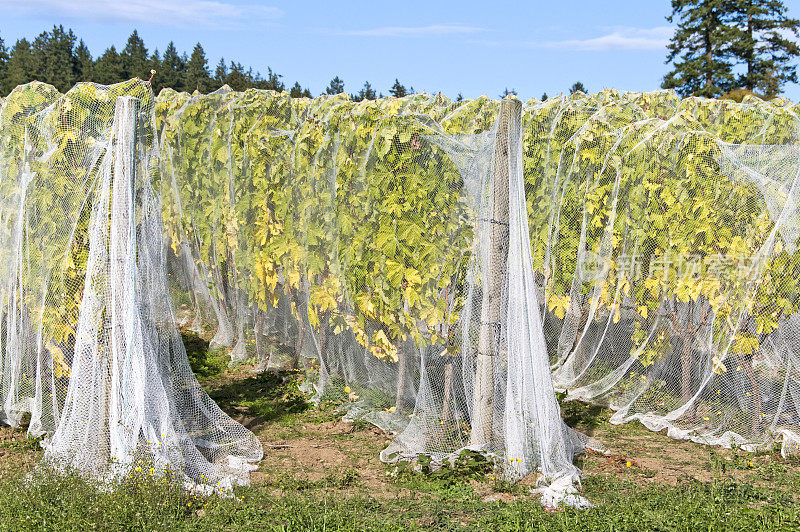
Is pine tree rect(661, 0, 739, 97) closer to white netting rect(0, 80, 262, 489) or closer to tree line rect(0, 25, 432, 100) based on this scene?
tree line rect(0, 25, 432, 100)

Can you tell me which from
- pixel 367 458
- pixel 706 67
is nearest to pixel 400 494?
pixel 367 458

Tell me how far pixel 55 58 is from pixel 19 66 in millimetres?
2601

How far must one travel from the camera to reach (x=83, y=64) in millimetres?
48875

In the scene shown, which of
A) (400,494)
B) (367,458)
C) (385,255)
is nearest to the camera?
(400,494)

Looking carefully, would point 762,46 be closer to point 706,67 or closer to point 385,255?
point 706,67

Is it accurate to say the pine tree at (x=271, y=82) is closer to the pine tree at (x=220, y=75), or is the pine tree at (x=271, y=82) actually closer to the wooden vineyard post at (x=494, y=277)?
the pine tree at (x=220, y=75)

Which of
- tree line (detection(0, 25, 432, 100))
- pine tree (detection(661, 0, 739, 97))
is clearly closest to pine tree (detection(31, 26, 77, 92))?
tree line (detection(0, 25, 432, 100))

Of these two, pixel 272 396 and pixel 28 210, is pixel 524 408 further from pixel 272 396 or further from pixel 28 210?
pixel 28 210

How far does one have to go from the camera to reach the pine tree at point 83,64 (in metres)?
45.9

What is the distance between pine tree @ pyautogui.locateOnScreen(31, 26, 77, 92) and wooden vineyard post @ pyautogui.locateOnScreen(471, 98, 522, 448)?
39.4 metres

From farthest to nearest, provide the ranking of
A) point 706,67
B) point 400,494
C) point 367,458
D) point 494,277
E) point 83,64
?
point 83,64
point 706,67
point 367,458
point 494,277
point 400,494

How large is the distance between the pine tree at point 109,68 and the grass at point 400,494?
39.6 metres

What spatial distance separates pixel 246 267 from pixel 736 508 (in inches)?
189

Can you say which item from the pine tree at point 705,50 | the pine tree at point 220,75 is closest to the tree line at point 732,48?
the pine tree at point 705,50
